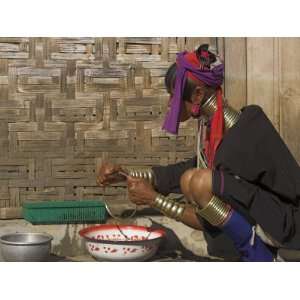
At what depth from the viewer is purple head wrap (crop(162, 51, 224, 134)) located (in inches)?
124

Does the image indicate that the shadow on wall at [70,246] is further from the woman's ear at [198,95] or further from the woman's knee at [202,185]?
the woman's ear at [198,95]

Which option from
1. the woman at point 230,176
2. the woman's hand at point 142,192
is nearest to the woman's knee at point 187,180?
the woman at point 230,176

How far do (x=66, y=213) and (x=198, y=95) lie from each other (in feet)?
4.15

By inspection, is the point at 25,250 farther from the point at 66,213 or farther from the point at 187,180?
the point at 66,213

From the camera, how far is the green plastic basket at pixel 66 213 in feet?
13.6

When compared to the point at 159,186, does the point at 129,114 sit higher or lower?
higher

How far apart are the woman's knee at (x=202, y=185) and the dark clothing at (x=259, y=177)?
0.08ft

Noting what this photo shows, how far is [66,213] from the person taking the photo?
163 inches

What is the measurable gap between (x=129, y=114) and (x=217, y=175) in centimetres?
149

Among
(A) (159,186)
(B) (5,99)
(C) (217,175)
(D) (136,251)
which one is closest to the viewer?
(C) (217,175)

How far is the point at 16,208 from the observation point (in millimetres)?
4367

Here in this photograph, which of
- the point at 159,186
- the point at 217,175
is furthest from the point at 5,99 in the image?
the point at 217,175

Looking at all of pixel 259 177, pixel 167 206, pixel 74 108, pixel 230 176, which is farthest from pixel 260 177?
pixel 74 108

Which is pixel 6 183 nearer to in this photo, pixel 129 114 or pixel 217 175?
pixel 129 114
